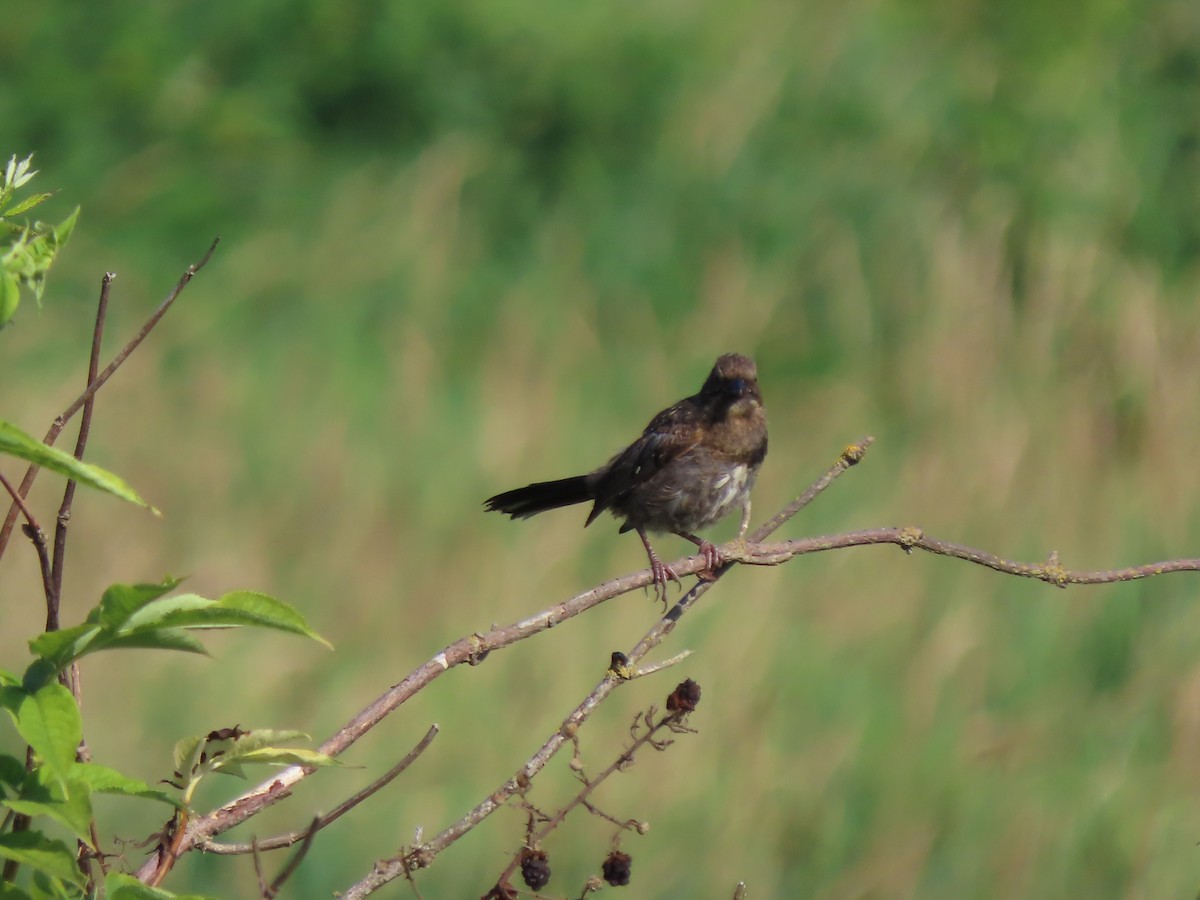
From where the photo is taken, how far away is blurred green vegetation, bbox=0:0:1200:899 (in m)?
6.13

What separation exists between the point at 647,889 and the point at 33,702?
481cm

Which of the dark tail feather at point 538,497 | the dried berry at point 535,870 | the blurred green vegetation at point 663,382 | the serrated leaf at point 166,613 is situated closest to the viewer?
the serrated leaf at point 166,613

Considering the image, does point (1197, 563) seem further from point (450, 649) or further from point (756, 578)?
point (756, 578)

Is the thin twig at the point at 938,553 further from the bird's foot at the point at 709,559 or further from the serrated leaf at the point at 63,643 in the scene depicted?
the serrated leaf at the point at 63,643

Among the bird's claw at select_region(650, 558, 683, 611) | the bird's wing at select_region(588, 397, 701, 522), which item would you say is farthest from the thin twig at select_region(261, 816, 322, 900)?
the bird's wing at select_region(588, 397, 701, 522)

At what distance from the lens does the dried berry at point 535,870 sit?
1879 mm

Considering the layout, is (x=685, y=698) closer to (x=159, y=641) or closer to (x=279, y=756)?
(x=279, y=756)

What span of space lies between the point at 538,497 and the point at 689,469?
49cm

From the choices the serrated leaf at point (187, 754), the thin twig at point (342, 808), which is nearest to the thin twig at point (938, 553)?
the thin twig at point (342, 808)

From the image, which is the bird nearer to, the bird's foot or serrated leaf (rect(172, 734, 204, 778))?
the bird's foot

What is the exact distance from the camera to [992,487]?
6.99 metres

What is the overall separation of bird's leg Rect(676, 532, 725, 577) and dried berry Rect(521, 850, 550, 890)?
2.08ft

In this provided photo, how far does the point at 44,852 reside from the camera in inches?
53.0

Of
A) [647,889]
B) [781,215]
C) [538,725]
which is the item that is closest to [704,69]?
[781,215]
